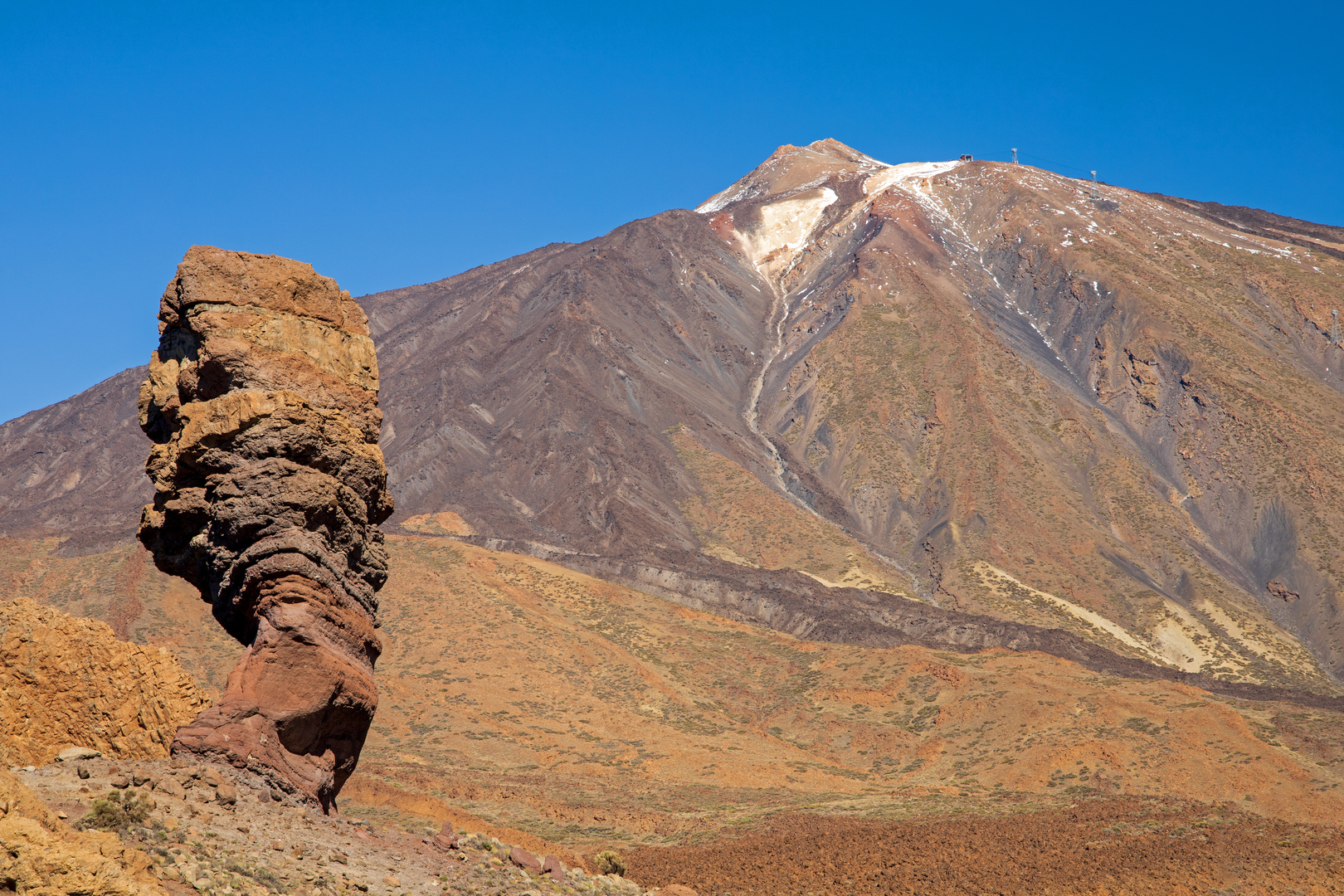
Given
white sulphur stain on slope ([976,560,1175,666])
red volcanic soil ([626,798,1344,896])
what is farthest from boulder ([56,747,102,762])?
white sulphur stain on slope ([976,560,1175,666])

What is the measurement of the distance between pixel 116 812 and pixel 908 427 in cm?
9696

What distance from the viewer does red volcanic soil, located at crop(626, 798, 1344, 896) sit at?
851 inches

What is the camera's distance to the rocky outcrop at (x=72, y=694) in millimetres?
12727

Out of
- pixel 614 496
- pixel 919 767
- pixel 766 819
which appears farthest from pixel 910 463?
pixel 766 819

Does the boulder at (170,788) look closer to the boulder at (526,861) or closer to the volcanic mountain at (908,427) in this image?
the boulder at (526,861)

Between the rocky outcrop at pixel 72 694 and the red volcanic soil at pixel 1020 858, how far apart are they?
11283 millimetres

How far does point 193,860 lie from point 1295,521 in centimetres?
9236

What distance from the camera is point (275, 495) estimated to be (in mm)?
14180

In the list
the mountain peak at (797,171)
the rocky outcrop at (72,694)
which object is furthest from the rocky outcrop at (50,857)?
the mountain peak at (797,171)

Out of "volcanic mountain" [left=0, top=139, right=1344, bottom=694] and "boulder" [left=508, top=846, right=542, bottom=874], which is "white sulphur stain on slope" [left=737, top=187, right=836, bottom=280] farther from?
"boulder" [left=508, top=846, right=542, bottom=874]

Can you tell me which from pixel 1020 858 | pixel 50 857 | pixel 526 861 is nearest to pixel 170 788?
pixel 50 857

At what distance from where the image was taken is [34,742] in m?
12.7

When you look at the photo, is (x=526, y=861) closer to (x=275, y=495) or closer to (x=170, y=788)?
(x=170, y=788)

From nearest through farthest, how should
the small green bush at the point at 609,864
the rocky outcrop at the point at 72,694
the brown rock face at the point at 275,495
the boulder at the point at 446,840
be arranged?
the rocky outcrop at the point at 72,694, the brown rock face at the point at 275,495, the boulder at the point at 446,840, the small green bush at the point at 609,864
